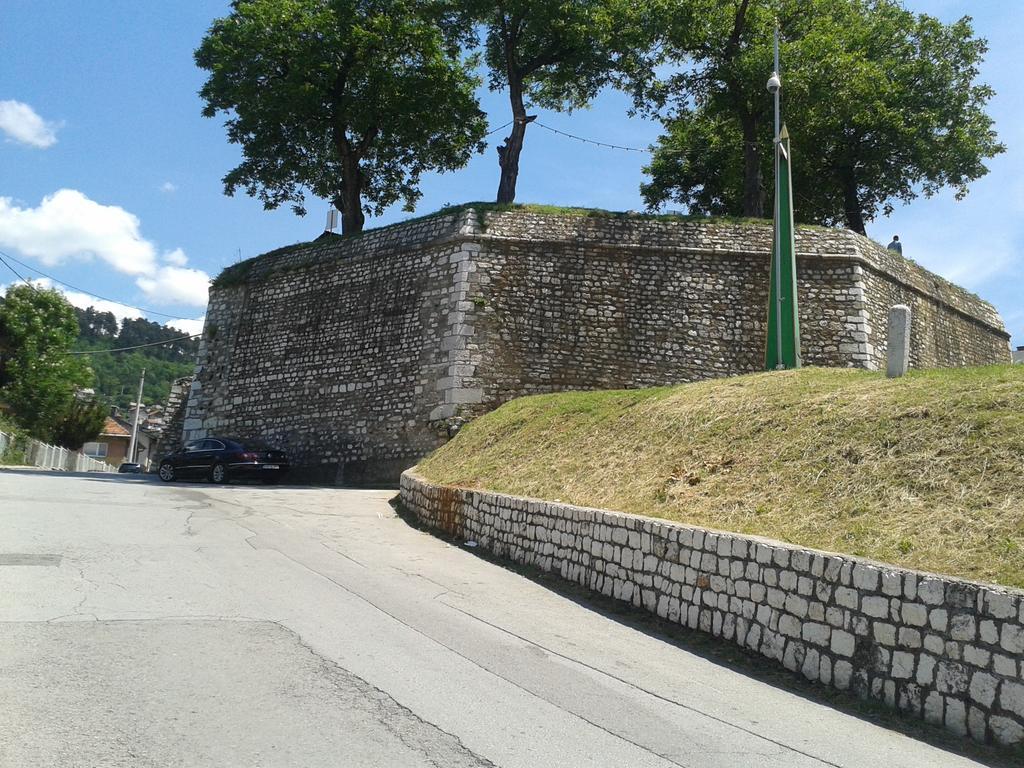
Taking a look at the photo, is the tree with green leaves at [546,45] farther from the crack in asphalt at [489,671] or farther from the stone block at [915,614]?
the stone block at [915,614]

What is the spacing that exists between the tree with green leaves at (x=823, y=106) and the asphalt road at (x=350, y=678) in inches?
862

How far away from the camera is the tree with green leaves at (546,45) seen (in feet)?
84.8

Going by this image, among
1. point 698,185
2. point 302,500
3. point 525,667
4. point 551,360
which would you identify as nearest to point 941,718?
point 525,667

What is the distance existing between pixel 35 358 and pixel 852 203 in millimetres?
42319

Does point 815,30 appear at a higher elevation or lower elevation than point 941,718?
higher

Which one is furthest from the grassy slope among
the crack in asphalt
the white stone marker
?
the crack in asphalt

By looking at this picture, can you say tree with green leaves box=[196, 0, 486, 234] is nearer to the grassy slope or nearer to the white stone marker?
the grassy slope

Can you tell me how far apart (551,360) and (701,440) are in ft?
37.6

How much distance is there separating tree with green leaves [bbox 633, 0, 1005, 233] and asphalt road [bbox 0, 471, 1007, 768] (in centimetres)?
2188

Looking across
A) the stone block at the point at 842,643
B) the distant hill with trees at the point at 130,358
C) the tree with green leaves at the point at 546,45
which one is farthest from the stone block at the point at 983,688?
the distant hill with trees at the point at 130,358

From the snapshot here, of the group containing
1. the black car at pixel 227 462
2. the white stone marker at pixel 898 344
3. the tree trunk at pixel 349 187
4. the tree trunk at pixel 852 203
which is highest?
the tree trunk at pixel 852 203

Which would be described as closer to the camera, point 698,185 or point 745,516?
point 745,516

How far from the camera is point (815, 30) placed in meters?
26.7

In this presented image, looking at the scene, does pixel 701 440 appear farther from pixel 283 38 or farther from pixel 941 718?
pixel 283 38
